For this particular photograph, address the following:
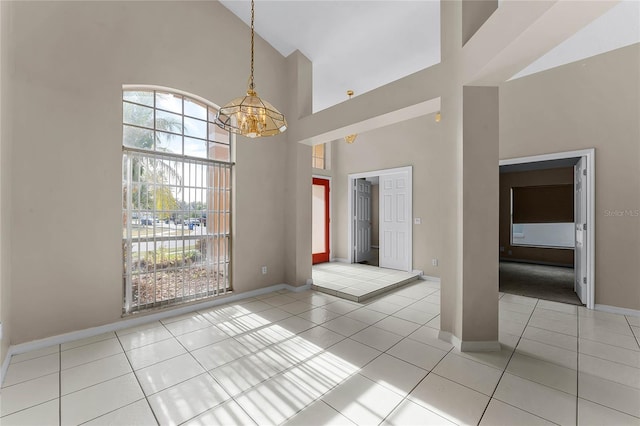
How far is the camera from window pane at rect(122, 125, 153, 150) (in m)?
3.10

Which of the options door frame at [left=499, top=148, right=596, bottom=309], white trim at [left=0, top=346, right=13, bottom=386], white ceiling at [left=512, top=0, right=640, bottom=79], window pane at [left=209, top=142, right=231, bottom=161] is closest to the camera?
white trim at [left=0, top=346, right=13, bottom=386]

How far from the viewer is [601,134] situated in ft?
11.5

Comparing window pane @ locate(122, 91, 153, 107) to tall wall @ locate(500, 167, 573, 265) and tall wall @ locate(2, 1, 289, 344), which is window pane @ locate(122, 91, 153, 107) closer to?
tall wall @ locate(2, 1, 289, 344)

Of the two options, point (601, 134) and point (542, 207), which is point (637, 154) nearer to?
point (601, 134)

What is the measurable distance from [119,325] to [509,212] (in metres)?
8.90

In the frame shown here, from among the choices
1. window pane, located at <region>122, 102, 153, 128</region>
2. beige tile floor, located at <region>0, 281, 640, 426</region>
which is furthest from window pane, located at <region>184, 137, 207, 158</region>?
beige tile floor, located at <region>0, 281, 640, 426</region>

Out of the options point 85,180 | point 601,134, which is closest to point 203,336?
point 85,180

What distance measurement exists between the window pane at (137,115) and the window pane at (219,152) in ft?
2.60

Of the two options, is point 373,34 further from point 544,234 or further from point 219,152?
point 544,234

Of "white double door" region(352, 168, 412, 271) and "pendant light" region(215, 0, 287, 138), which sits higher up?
"pendant light" region(215, 0, 287, 138)

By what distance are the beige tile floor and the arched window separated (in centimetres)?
58

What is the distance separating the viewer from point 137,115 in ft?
10.5

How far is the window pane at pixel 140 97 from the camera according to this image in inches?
123

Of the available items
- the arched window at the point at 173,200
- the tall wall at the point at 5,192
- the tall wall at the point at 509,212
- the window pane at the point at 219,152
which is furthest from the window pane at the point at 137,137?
the tall wall at the point at 509,212
